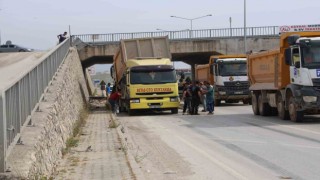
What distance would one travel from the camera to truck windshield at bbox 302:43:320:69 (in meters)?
18.0

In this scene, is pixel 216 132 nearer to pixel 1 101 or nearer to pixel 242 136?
pixel 242 136

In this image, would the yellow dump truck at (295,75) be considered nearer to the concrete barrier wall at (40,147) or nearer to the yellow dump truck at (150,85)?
the yellow dump truck at (150,85)

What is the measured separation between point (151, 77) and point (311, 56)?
1022 cm

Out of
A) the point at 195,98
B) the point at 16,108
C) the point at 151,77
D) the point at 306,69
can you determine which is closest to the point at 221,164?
the point at 16,108

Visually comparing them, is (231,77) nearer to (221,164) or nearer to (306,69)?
(306,69)

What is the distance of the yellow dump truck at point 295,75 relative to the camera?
1789cm

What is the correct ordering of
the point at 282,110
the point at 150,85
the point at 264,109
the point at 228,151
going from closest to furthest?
the point at 228,151, the point at 282,110, the point at 264,109, the point at 150,85

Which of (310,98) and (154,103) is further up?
(310,98)

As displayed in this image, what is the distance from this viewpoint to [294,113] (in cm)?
1872

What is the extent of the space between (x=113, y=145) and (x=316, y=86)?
821 centimetres

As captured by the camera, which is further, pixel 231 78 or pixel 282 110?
pixel 231 78

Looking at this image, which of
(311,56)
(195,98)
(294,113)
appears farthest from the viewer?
(195,98)

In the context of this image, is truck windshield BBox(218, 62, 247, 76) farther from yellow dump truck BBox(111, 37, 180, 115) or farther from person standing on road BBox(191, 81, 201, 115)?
person standing on road BBox(191, 81, 201, 115)

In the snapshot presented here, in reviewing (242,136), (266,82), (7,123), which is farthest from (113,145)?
(266,82)
